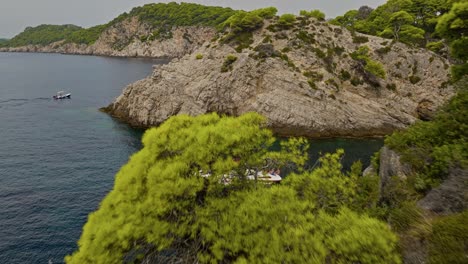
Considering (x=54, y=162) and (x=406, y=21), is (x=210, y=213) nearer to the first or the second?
(x=54, y=162)

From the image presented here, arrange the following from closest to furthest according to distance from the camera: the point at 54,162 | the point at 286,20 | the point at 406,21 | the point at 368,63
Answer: the point at 54,162, the point at 368,63, the point at 286,20, the point at 406,21

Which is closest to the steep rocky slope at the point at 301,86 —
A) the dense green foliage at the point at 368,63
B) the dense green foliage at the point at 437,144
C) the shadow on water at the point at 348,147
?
the dense green foliage at the point at 368,63

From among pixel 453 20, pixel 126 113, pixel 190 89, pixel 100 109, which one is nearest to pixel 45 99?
pixel 100 109

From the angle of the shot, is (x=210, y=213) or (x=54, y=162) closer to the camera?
(x=210, y=213)

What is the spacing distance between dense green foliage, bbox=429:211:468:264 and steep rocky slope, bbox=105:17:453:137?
51.8 metres

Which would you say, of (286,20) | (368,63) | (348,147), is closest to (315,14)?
(286,20)

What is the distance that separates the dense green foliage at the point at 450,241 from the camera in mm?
11211

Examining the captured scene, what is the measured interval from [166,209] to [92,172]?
115ft

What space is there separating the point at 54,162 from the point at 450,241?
5334cm

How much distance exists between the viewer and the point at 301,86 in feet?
227

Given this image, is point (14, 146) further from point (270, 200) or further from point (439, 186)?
point (439, 186)

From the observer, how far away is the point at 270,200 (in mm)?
16016

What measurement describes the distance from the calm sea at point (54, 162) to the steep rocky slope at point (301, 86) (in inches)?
271

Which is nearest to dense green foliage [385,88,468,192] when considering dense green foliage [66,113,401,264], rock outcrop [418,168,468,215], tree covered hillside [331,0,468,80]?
rock outcrop [418,168,468,215]
